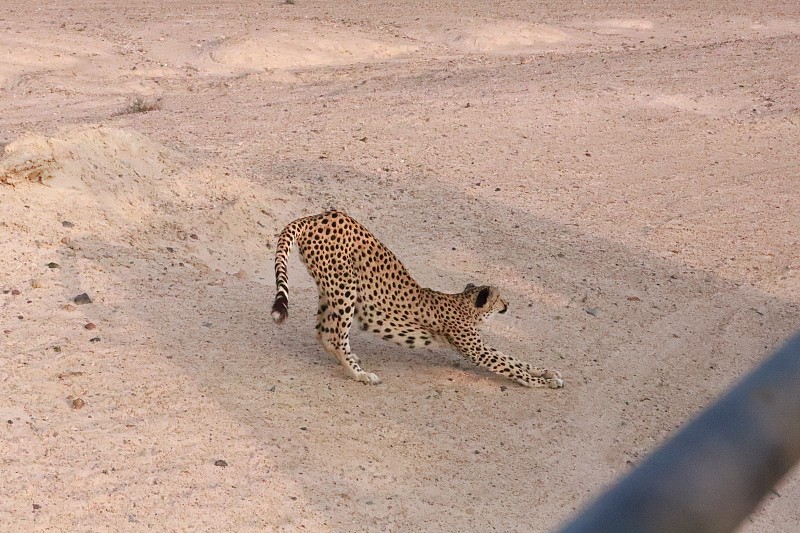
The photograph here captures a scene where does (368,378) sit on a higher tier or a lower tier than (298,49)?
lower

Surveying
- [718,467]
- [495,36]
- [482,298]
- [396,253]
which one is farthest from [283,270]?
[495,36]

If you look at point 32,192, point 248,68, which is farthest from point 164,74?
point 32,192

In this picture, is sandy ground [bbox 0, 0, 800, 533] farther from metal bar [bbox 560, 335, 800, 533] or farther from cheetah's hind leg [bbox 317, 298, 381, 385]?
metal bar [bbox 560, 335, 800, 533]

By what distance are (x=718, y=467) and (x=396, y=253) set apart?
7.82 m

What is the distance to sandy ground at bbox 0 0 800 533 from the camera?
17.5ft

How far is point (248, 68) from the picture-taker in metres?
16.4

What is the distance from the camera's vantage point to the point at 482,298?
6660mm

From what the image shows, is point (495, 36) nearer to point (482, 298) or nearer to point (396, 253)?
point (396, 253)

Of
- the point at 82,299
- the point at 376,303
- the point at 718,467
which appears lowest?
the point at 82,299

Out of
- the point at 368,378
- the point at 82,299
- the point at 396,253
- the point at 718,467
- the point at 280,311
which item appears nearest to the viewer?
the point at 718,467

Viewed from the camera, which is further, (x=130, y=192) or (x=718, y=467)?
(x=130, y=192)

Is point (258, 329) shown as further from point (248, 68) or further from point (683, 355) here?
point (248, 68)

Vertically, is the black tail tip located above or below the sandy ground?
above

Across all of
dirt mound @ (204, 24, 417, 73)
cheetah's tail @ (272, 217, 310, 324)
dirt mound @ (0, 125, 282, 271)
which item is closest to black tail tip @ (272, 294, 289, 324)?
cheetah's tail @ (272, 217, 310, 324)
